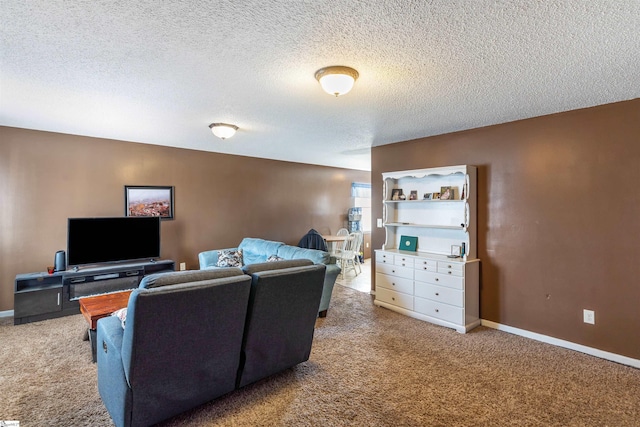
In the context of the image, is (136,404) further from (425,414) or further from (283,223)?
(283,223)

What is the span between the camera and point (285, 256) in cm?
407

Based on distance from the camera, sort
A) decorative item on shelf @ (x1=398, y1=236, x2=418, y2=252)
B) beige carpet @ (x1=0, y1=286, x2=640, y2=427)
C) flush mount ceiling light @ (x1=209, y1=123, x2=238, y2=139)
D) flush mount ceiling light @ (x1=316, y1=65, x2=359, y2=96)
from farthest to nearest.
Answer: decorative item on shelf @ (x1=398, y1=236, x2=418, y2=252) < flush mount ceiling light @ (x1=209, y1=123, x2=238, y2=139) < flush mount ceiling light @ (x1=316, y1=65, x2=359, y2=96) < beige carpet @ (x1=0, y1=286, x2=640, y2=427)

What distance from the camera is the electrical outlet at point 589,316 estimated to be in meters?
3.02

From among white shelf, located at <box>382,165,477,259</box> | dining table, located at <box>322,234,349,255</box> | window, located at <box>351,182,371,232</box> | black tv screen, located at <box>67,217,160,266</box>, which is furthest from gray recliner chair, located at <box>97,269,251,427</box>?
window, located at <box>351,182,371,232</box>

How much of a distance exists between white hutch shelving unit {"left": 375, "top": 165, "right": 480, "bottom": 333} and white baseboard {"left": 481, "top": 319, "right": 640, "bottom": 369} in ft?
0.79

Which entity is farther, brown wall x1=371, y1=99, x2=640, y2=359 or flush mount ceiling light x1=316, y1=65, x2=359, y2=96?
brown wall x1=371, y1=99, x2=640, y2=359

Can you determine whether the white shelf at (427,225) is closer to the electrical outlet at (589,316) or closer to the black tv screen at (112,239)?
the electrical outlet at (589,316)

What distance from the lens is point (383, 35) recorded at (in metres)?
1.86

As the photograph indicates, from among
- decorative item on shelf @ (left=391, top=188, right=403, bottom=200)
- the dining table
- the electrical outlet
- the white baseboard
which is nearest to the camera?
the white baseboard

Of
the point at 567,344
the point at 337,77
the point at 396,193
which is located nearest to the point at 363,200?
the point at 396,193

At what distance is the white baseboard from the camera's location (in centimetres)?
283

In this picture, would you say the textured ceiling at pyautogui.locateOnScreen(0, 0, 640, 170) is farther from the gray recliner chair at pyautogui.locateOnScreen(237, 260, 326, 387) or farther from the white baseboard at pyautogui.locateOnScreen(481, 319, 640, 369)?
the white baseboard at pyautogui.locateOnScreen(481, 319, 640, 369)

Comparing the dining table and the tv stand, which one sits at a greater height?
the dining table

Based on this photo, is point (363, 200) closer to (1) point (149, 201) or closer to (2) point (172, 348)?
(1) point (149, 201)
